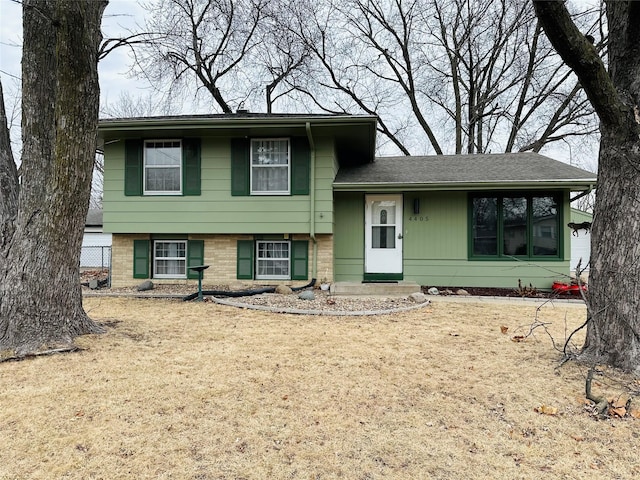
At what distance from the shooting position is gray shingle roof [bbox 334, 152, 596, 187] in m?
8.13

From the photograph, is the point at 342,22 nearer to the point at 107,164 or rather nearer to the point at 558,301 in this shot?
the point at 107,164

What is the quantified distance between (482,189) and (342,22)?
13667 millimetres

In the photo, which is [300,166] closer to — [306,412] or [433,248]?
[433,248]

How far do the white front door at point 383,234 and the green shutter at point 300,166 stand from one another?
1.60 meters

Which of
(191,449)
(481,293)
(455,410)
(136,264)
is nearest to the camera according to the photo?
(191,449)

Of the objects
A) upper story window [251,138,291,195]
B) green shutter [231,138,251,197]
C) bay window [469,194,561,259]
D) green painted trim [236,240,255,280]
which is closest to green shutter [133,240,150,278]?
green painted trim [236,240,255,280]

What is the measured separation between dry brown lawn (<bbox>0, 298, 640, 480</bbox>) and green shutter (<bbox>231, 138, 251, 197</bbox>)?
14.6 ft

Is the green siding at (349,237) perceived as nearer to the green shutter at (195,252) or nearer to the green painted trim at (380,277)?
the green painted trim at (380,277)

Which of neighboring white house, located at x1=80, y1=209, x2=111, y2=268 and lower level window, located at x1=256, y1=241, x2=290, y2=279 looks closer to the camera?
lower level window, located at x1=256, y1=241, x2=290, y2=279

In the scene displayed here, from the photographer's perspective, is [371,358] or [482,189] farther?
[482,189]

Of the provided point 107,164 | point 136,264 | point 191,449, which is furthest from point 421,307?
point 107,164

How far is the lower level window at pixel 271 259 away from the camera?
871 cm

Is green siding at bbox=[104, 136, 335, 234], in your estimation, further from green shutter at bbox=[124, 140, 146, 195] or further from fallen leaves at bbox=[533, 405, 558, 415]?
fallen leaves at bbox=[533, 405, 558, 415]

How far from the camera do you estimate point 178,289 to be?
830 centimetres
